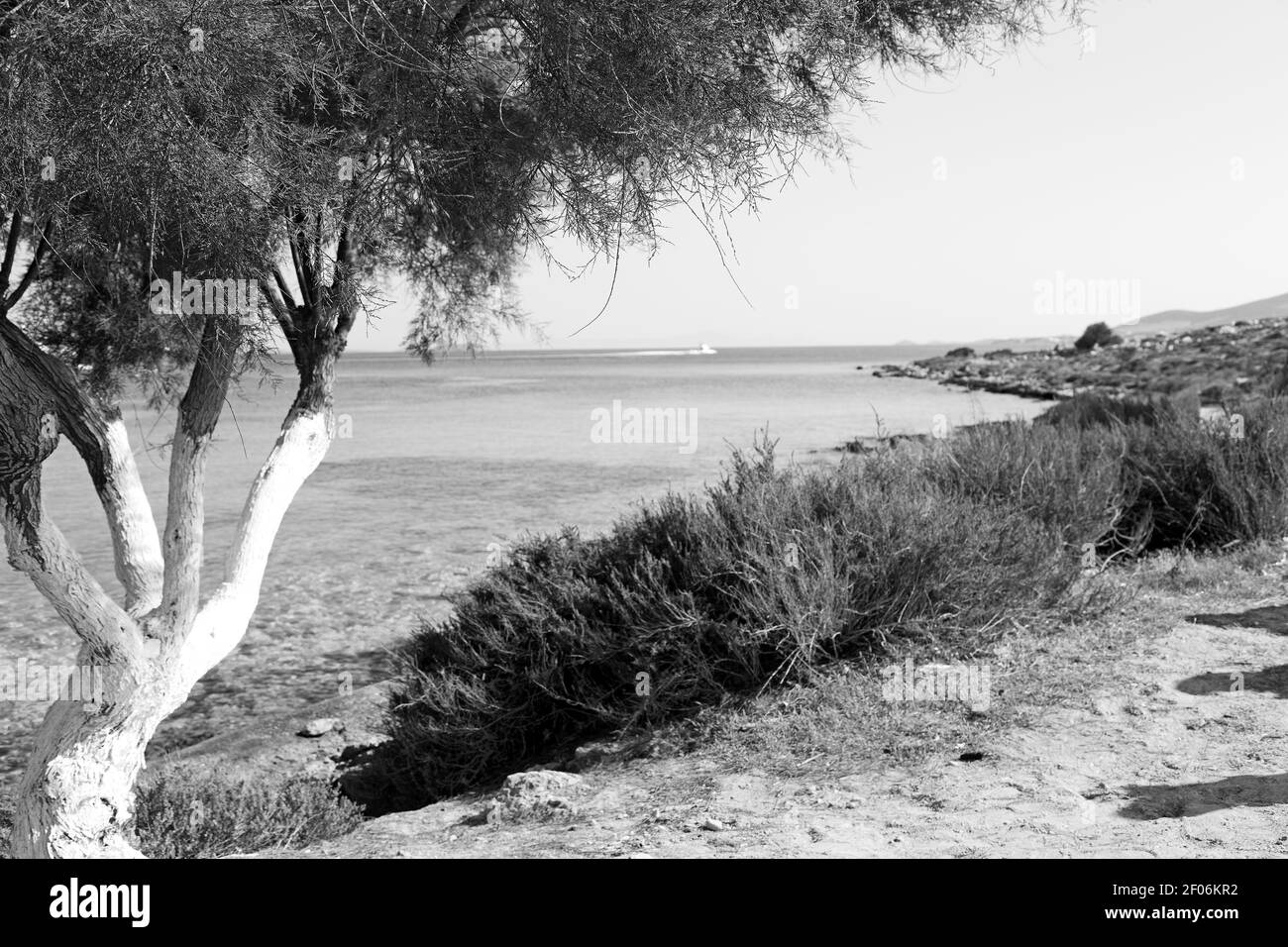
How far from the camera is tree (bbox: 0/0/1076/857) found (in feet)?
12.5

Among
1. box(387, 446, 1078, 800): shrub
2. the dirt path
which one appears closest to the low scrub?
box(387, 446, 1078, 800): shrub

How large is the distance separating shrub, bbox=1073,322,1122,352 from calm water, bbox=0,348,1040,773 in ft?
80.0

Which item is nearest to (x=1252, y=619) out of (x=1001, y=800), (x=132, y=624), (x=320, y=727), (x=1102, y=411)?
(x=1001, y=800)

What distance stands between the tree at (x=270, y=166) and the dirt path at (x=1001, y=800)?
1338 mm

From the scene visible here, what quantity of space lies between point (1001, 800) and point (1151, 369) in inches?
1479

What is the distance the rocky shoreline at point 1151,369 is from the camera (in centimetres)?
2689

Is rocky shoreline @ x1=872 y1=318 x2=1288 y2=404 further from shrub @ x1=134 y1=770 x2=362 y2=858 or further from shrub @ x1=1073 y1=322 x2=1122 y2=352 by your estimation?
shrub @ x1=134 y1=770 x2=362 y2=858

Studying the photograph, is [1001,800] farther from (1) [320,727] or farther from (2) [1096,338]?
(2) [1096,338]

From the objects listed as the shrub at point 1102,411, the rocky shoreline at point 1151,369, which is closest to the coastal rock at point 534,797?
the shrub at point 1102,411

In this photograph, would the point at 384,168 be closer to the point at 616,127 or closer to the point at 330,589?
the point at 616,127

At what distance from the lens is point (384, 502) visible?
18.2 meters

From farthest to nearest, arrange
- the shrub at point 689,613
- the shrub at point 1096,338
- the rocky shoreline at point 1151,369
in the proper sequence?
the shrub at point 1096,338
the rocky shoreline at point 1151,369
the shrub at point 689,613

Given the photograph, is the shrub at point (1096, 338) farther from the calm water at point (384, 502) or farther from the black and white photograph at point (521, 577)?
the black and white photograph at point (521, 577)
